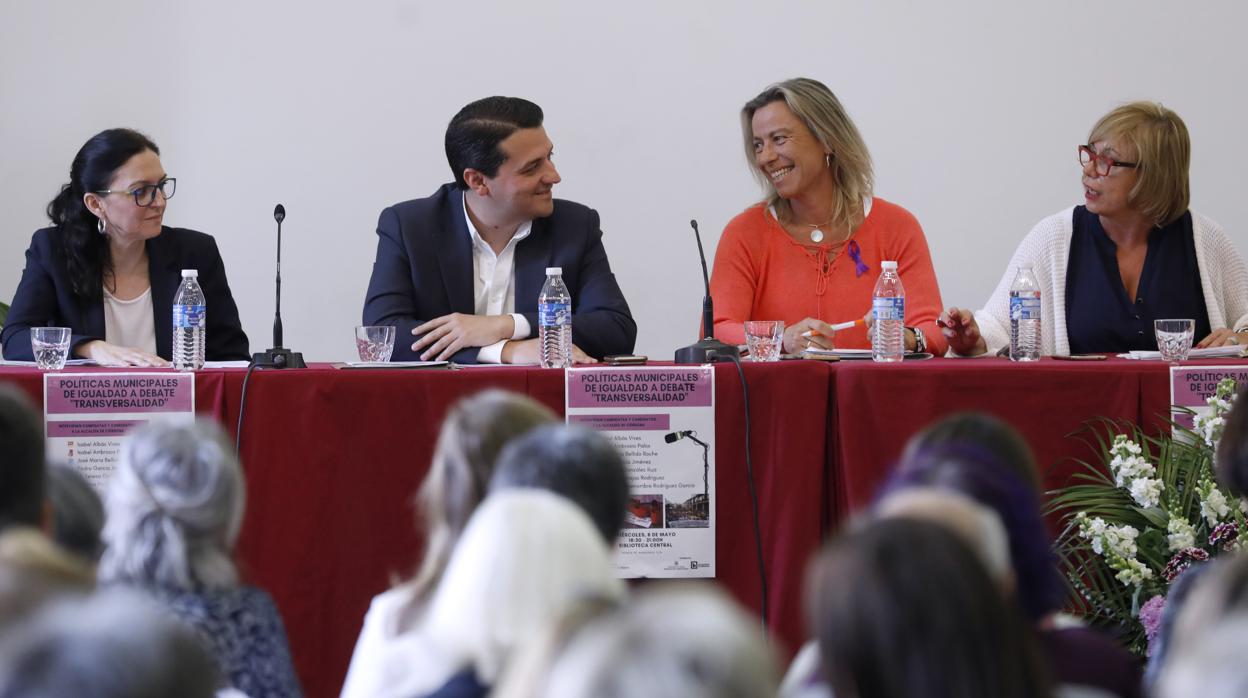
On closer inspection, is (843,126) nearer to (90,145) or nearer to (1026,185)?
(1026,185)

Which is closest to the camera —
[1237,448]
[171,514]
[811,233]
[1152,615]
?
[171,514]

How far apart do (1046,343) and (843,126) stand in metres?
0.81

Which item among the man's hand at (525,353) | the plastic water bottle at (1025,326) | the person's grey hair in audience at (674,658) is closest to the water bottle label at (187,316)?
the man's hand at (525,353)

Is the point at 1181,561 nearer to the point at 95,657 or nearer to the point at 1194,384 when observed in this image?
the point at 1194,384

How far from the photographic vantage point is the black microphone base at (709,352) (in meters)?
2.76

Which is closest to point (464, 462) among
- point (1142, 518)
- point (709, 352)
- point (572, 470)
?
point (572, 470)

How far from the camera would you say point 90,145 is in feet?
11.2

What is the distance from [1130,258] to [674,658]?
319cm

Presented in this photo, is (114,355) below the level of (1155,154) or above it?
below

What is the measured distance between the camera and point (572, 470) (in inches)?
55.4

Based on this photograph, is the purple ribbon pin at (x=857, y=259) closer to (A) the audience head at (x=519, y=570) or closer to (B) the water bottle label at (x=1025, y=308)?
(B) the water bottle label at (x=1025, y=308)

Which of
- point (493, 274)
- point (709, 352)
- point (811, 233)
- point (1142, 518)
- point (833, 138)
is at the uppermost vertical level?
point (833, 138)

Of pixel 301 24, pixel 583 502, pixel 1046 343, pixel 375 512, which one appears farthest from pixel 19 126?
pixel 583 502

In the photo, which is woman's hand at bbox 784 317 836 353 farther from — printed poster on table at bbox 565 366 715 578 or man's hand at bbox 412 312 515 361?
man's hand at bbox 412 312 515 361
